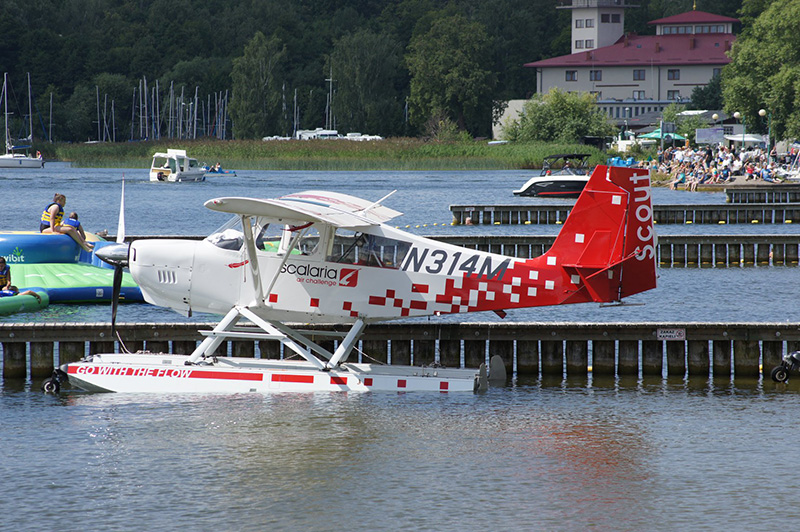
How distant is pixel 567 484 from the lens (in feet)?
36.0

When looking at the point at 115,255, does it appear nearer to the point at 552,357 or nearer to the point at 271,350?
the point at 271,350

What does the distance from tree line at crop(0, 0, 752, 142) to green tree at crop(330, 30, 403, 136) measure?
173mm

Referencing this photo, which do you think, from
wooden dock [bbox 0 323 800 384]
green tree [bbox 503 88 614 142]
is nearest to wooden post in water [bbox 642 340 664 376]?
wooden dock [bbox 0 323 800 384]

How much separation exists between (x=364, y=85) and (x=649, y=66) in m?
35.1

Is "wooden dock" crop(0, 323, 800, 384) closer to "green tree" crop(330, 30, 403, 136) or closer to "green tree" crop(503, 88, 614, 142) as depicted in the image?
"green tree" crop(503, 88, 614, 142)

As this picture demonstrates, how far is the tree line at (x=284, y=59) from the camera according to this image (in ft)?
434

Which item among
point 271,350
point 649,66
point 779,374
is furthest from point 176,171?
point 649,66

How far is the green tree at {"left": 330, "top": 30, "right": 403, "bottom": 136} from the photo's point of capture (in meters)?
134

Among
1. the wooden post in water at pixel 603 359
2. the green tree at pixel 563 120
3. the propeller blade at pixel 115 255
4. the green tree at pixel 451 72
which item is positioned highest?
the green tree at pixel 451 72

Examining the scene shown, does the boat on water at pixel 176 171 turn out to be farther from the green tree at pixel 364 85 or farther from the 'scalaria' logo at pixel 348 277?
the 'scalaria' logo at pixel 348 277

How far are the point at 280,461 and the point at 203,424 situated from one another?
1.81 m

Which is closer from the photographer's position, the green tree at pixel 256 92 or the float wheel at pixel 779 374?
the float wheel at pixel 779 374

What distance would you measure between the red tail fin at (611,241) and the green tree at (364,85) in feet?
396

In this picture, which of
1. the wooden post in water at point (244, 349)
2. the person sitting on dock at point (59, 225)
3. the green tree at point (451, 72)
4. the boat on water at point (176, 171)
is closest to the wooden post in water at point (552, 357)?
the wooden post in water at point (244, 349)
